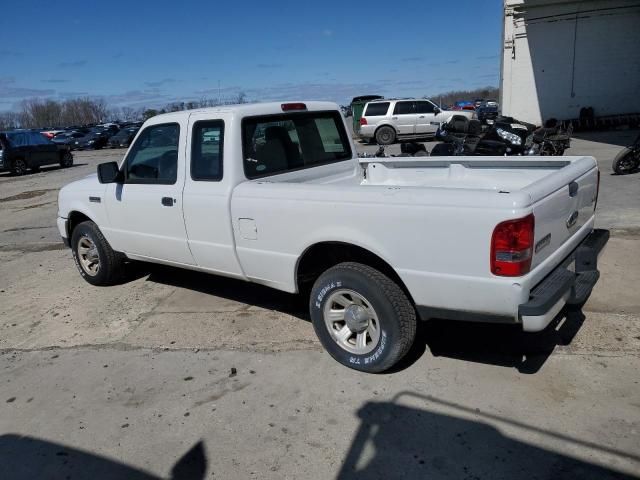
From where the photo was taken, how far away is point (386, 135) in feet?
73.2

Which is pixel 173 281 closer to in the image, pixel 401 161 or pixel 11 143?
pixel 401 161

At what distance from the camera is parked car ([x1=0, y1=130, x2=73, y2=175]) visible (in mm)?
20000

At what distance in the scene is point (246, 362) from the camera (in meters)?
4.06

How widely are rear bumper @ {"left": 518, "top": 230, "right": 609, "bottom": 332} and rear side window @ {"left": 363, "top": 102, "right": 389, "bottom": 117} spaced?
19054 millimetres

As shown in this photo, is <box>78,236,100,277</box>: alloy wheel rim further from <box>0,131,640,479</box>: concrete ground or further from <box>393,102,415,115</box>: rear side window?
<box>393,102,415,115</box>: rear side window

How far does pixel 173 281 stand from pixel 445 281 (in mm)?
3914

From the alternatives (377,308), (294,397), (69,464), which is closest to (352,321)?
(377,308)

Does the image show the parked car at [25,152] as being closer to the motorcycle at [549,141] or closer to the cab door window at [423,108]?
the cab door window at [423,108]

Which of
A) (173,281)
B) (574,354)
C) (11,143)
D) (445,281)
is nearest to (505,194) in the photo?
(445,281)

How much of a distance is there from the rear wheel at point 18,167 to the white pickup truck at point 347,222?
1734cm

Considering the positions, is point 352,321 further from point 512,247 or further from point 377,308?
point 512,247

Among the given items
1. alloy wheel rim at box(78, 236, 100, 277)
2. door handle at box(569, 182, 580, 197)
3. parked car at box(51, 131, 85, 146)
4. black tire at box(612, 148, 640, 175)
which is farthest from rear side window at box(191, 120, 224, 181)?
parked car at box(51, 131, 85, 146)

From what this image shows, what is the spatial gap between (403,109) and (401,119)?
43 centimetres

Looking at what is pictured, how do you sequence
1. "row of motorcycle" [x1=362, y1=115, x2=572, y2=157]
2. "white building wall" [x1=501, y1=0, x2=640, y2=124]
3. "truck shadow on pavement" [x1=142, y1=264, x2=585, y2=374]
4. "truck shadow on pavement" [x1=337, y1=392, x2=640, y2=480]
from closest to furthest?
"truck shadow on pavement" [x1=337, y1=392, x2=640, y2=480] → "truck shadow on pavement" [x1=142, y1=264, x2=585, y2=374] → "row of motorcycle" [x1=362, y1=115, x2=572, y2=157] → "white building wall" [x1=501, y1=0, x2=640, y2=124]
